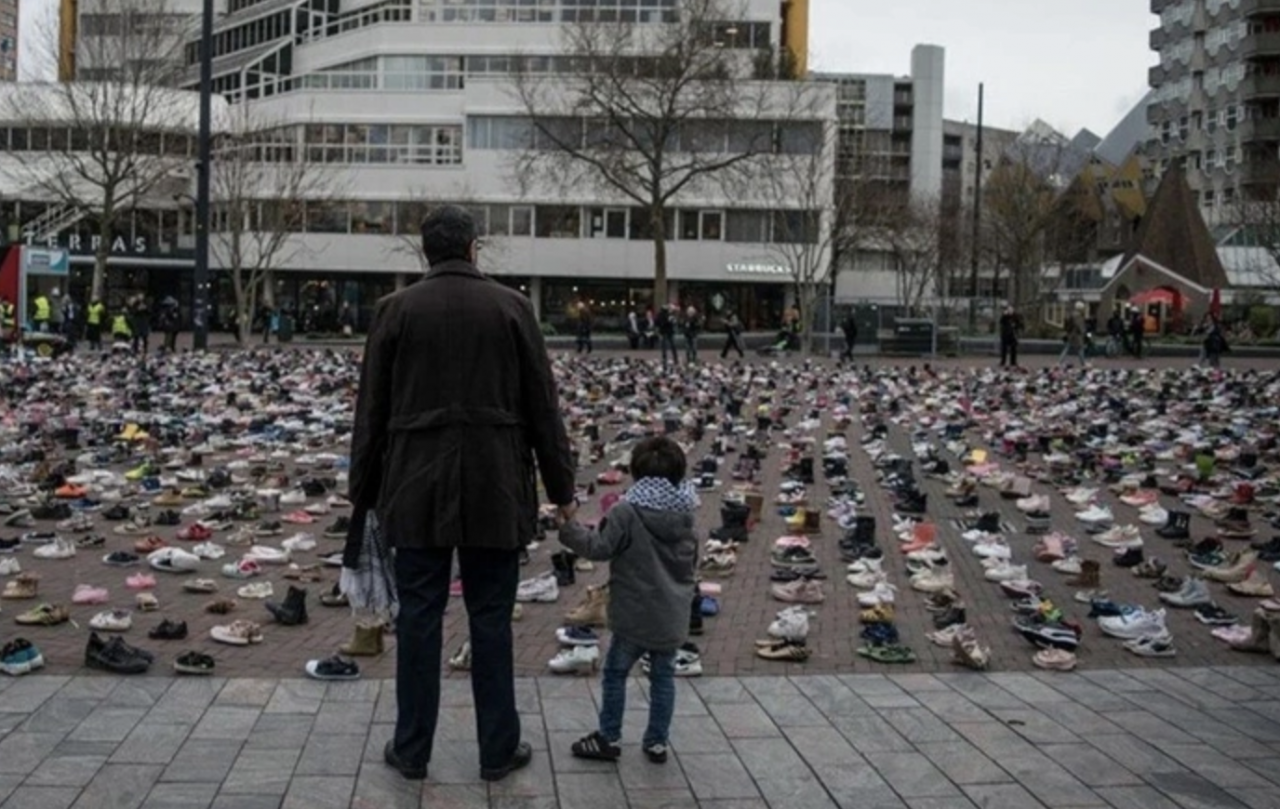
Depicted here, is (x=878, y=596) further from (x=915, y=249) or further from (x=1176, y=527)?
(x=915, y=249)

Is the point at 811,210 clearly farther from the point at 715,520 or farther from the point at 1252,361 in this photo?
the point at 715,520

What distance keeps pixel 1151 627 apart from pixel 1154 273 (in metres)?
71.7

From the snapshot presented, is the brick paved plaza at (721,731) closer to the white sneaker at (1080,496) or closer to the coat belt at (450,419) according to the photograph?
the coat belt at (450,419)

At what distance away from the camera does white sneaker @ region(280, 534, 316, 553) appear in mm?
10609

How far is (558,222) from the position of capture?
221ft

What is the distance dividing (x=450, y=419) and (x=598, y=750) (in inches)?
59.8

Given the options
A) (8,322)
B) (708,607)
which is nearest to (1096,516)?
(708,607)

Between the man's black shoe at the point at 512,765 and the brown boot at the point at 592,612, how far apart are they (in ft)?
7.70

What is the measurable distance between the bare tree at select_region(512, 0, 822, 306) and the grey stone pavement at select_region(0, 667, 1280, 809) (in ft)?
142

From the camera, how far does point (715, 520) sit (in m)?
12.6

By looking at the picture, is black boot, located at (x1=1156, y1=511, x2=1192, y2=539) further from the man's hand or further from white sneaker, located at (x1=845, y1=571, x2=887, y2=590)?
the man's hand

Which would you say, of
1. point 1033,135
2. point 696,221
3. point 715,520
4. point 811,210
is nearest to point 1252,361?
point 811,210

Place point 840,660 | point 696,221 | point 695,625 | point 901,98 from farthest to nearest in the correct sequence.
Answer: point 901,98 < point 696,221 < point 695,625 < point 840,660

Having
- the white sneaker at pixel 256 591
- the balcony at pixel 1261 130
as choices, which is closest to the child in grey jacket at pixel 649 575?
the white sneaker at pixel 256 591
